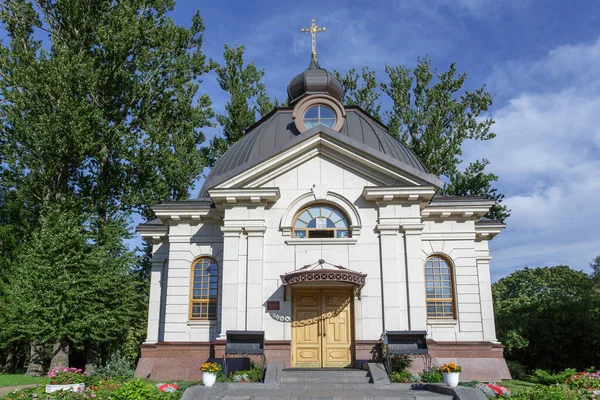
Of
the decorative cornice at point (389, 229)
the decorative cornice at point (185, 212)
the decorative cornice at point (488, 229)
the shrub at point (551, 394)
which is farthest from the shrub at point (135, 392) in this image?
the decorative cornice at point (488, 229)

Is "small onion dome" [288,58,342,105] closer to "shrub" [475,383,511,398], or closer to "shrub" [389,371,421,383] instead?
"shrub" [389,371,421,383]

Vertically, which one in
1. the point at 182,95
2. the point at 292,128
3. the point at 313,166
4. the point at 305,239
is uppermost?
the point at 182,95

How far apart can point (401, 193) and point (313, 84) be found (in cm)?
826

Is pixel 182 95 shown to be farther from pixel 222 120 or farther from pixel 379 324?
pixel 379 324

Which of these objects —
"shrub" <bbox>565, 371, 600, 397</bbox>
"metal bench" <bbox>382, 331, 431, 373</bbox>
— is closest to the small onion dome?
"metal bench" <bbox>382, 331, 431, 373</bbox>

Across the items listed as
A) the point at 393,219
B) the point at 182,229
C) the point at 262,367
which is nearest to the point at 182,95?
the point at 182,229

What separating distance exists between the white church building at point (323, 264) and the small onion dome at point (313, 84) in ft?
21.3

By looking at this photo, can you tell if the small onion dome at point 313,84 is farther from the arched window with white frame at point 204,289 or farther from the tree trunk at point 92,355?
the tree trunk at point 92,355

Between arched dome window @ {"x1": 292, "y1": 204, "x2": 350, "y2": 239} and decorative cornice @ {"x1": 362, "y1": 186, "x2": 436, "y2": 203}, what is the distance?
3.66ft

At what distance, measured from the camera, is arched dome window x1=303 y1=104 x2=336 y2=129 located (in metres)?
18.1

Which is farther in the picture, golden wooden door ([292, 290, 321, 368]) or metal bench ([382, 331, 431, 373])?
golden wooden door ([292, 290, 321, 368])

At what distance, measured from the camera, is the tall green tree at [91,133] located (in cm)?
1955

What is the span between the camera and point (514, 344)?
74.5 feet

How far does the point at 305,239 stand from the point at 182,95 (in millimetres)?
13197
